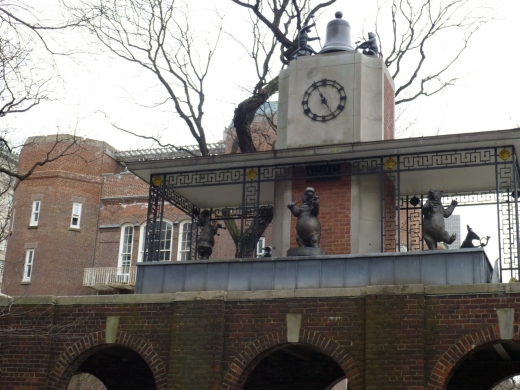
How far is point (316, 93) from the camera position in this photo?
17219 mm

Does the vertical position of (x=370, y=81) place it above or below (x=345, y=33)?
below

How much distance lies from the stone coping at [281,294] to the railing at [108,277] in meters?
20.6

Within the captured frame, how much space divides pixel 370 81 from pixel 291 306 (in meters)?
5.52

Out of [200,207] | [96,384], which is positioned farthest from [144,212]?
[200,207]

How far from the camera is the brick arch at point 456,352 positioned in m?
12.9

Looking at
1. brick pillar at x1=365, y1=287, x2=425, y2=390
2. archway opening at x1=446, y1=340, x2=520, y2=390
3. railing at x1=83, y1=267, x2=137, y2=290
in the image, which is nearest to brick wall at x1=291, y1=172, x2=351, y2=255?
brick pillar at x1=365, y1=287, x2=425, y2=390

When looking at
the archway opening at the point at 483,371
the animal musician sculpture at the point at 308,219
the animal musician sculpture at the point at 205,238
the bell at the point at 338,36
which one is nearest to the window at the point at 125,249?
the animal musician sculpture at the point at 205,238

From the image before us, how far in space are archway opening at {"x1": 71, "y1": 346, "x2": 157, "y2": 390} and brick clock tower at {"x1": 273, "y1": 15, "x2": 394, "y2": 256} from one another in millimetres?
4729

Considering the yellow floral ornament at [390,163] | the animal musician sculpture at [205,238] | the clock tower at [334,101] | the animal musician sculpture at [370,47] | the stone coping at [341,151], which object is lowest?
the animal musician sculpture at [205,238]

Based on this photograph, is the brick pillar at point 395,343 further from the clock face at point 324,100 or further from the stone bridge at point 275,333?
the clock face at point 324,100

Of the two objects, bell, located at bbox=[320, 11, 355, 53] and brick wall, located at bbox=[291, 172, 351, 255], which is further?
bell, located at bbox=[320, 11, 355, 53]

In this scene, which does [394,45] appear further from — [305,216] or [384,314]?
[384,314]

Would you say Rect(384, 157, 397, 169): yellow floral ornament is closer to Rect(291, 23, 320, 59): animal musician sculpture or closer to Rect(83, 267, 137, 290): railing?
Rect(291, 23, 320, 59): animal musician sculpture

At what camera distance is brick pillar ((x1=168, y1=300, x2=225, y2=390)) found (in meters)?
14.3
